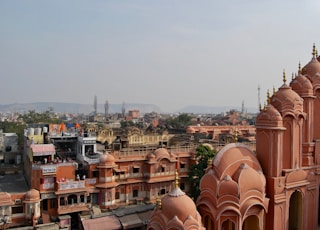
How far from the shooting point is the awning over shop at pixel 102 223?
68.8 ft

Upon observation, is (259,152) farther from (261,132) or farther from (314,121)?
(314,121)

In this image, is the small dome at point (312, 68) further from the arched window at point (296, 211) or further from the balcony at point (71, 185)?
the balcony at point (71, 185)

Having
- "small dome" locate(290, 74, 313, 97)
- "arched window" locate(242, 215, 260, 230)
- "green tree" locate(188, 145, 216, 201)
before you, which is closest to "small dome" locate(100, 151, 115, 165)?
"green tree" locate(188, 145, 216, 201)

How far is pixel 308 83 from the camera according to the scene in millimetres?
19109

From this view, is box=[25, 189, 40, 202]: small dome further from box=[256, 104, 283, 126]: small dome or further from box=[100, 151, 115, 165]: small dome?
box=[256, 104, 283, 126]: small dome

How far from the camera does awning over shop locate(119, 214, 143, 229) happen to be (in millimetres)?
21703

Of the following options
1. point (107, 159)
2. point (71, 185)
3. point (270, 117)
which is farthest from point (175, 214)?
point (107, 159)

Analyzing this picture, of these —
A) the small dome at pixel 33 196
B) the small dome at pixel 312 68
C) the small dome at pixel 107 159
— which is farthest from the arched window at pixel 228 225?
the small dome at pixel 33 196

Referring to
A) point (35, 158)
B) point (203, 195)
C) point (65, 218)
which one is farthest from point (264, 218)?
point (35, 158)

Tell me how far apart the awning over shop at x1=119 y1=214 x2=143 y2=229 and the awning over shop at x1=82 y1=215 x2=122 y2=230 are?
0.34 meters

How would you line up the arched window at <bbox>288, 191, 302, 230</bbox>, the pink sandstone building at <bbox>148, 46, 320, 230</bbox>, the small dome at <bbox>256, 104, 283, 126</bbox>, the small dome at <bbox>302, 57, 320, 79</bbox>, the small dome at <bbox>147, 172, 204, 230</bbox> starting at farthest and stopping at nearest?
the small dome at <bbox>302, 57, 320, 79</bbox>
the arched window at <bbox>288, 191, 302, 230</bbox>
the small dome at <bbox>256, 104, 283, 126</bbox>
the pink sandstone building at <bbox>148, 46, 320, 230</bbox>
the small dome at <bbox>147, 172, 204, 230</bbox>

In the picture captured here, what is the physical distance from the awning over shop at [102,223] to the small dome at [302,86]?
14.7 metres

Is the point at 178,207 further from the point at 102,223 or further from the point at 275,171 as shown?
the point at 102,223

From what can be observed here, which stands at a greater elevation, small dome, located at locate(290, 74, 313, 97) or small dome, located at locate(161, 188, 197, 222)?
small dome, located at locate(290, 74, 313, 97)
